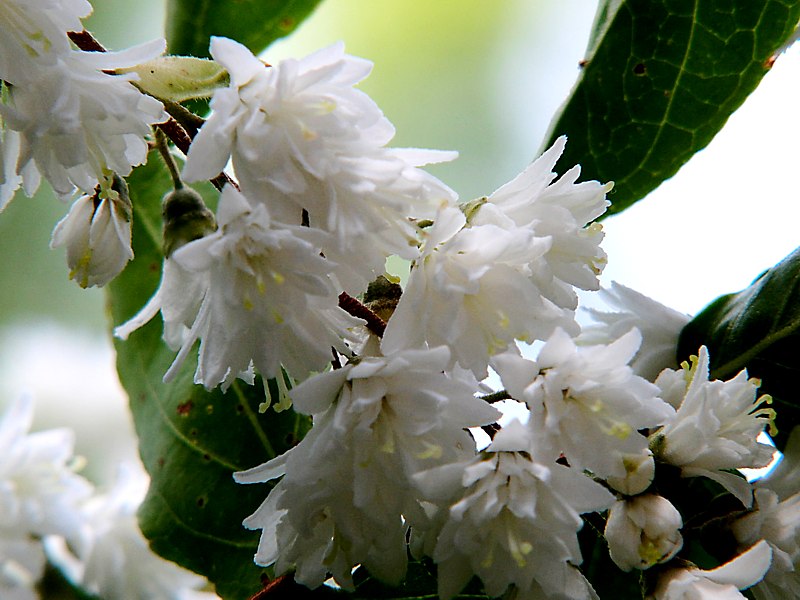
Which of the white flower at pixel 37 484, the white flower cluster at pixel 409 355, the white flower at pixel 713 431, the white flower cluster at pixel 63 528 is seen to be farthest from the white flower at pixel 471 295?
Result: the white flower at pixel 37 484

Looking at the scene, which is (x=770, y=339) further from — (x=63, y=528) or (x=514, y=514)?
(x=63, y=528)

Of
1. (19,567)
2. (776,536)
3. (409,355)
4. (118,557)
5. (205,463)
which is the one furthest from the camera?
(118,557)

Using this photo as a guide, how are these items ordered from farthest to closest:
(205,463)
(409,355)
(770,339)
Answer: (205,463)
(770,339)
(409,355)

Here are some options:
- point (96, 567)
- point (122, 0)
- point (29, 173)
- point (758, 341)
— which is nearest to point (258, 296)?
point (29, 173)

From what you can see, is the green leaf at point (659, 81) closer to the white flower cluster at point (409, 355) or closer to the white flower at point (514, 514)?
the white flower cluster at point (409, 355)

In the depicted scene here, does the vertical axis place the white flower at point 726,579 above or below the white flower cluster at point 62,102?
below

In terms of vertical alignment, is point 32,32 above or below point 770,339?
above

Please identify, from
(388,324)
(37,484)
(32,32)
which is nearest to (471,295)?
(388,324)

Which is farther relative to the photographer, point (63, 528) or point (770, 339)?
point (63, 528)
